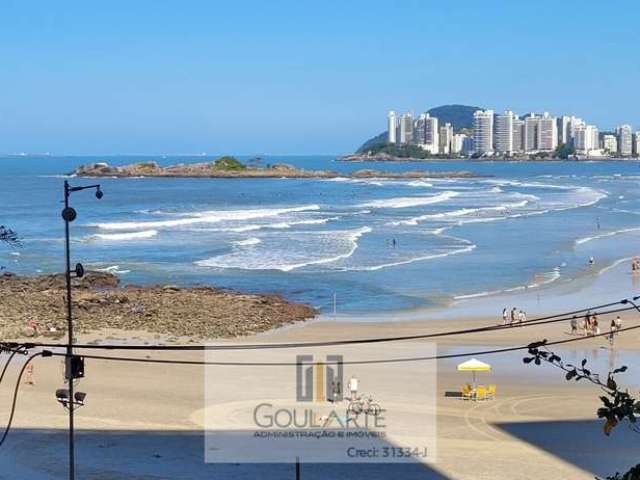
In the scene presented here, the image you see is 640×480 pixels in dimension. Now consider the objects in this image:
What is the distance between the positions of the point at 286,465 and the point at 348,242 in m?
37.2

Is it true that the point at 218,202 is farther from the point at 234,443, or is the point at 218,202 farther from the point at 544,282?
the point at 234,443

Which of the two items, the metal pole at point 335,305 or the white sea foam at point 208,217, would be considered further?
the white sea foam at point 208,217

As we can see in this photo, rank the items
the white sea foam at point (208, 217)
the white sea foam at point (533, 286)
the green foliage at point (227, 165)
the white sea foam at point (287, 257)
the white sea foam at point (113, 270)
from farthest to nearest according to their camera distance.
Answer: the green foliage at point (227, 165), the white sea foam at point (208, 217), the white sea foam at point (287, 257), the white sea foam at point (113, 270), the white sea foam at point (533, 286)

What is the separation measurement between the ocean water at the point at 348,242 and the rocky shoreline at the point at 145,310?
2.25m

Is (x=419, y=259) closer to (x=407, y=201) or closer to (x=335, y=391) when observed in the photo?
(x=335, y=391)

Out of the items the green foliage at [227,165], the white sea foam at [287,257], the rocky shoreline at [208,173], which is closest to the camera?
the white sea foam at [287,257]

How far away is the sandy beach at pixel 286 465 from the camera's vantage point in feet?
46.9

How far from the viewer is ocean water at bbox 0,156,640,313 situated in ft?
120

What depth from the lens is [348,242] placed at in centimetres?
5150

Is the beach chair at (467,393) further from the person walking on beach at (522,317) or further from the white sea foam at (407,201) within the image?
the white sea foam at (407,201)

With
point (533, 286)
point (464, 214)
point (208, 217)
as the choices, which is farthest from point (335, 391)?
point (464, 214)

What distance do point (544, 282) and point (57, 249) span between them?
25402 mm

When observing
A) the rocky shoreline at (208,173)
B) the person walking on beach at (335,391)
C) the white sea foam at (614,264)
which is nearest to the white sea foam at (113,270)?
the white sea foam at (614,264)

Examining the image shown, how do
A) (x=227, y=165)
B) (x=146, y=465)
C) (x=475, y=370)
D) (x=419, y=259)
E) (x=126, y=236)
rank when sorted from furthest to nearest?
(x=227, y=165)
(x=126, y=236)
(x=419, y=259)
(x=475, y=370)
(x=146, y=465)
